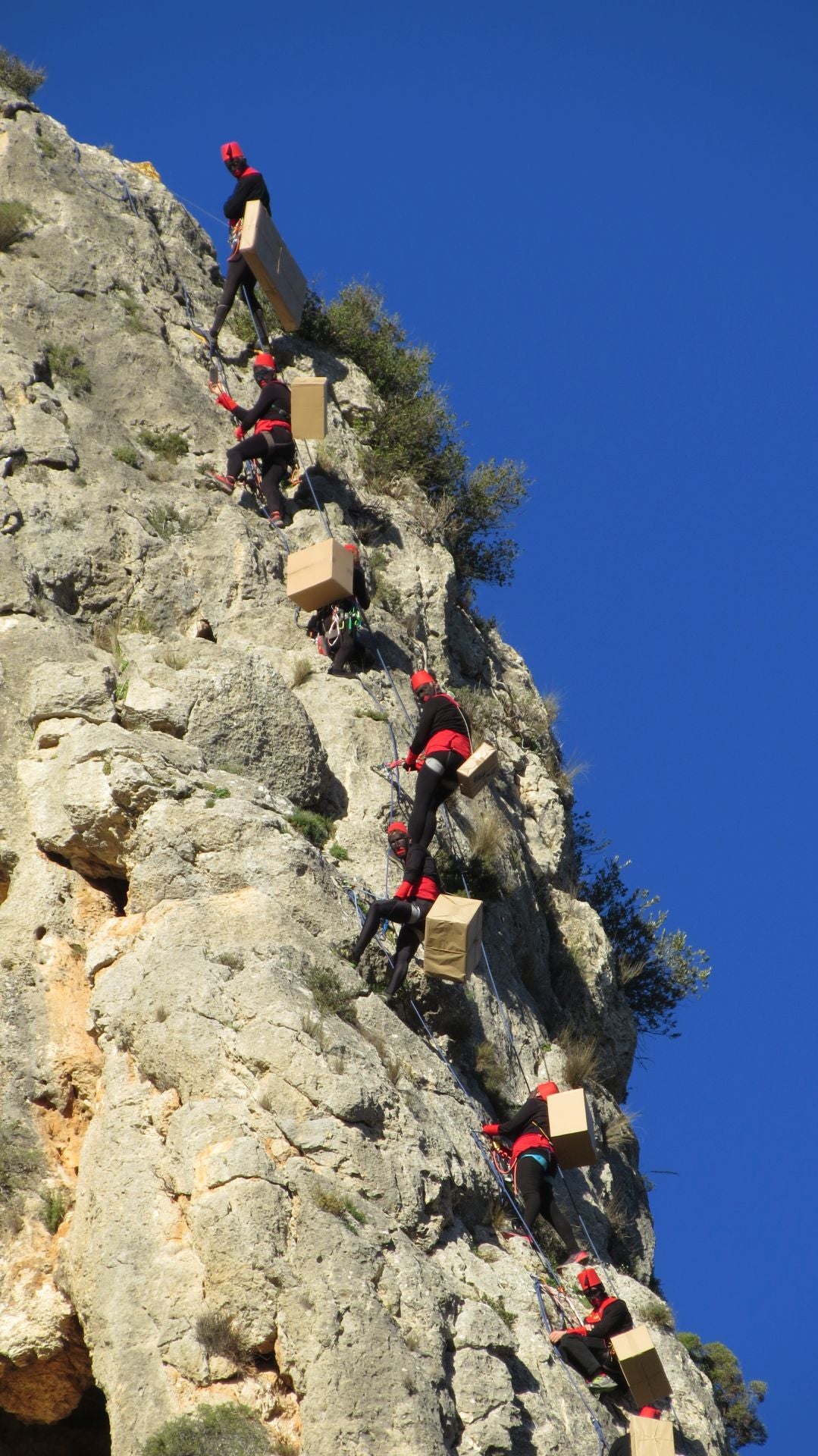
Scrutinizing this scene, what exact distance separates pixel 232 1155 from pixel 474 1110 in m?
3.04

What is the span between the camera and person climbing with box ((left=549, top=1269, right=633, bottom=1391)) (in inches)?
432

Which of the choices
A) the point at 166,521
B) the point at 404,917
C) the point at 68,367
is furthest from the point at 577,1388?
the point at 68,367

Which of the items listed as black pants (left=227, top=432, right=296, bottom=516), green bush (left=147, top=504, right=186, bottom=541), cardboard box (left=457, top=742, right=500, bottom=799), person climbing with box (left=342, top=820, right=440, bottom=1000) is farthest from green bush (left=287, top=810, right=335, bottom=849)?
black pants (left=227, top=432, right=296, bottom=516)

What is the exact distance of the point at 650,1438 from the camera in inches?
424

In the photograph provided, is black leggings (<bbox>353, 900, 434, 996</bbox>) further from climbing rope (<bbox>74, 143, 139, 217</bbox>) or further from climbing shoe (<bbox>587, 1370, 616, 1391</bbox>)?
climbing rope (<bbox>74, 143, 139, 217</bbox>)

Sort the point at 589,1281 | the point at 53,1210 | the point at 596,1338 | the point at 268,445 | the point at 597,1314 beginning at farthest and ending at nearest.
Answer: the point at 268,445
the point at 589,1281
the point at 597,1314
the point at 596,1338
the point at 53,1210

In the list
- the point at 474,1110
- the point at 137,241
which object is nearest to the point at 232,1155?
the point at 474,1110

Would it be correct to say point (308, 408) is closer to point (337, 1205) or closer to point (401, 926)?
point (401, 926)

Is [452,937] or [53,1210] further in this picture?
[452,937]

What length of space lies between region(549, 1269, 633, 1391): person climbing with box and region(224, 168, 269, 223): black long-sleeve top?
43.5ft

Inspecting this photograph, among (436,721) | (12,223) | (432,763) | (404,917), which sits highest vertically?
(12,223)

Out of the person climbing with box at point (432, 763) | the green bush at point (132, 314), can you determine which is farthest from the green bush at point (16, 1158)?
the green bush at point (132, 314)

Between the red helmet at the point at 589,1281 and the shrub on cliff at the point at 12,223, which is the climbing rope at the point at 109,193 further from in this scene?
the red helmet at the point at 589,1281

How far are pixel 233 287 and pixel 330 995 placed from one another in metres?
10.8
